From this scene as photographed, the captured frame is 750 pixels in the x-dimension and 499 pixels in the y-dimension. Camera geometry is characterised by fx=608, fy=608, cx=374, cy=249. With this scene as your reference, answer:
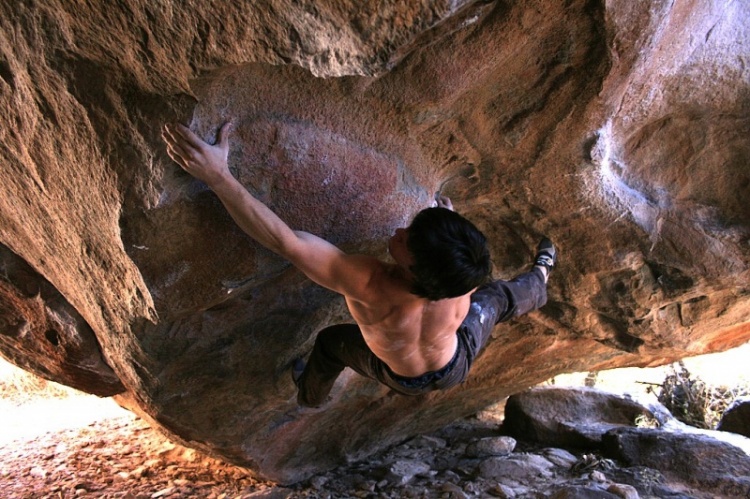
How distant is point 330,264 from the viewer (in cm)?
218

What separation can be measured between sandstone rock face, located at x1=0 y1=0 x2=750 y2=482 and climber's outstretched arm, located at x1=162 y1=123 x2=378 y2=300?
0.26 ft

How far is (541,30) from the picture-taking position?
7.27 feet

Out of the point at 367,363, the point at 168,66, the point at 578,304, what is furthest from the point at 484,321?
the point at 168,66

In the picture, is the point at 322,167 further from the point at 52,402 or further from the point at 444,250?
the point at 52,402

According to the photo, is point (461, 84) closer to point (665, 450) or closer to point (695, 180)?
point (695, 180)

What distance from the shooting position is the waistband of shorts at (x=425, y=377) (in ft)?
8.93

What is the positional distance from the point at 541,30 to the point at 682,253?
1456mm

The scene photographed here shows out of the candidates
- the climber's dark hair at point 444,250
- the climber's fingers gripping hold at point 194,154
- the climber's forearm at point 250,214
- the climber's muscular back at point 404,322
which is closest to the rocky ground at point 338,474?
the climber's muscular back at point 404,322

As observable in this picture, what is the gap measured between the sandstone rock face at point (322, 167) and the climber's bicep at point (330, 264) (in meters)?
0.20

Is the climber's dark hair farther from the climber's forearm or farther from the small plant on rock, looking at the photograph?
the small plant on rock

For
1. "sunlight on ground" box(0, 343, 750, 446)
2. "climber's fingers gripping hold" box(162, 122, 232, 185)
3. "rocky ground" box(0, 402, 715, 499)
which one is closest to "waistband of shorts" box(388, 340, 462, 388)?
"climber's fingers gripping hold" box(162, 122, 232, 185)

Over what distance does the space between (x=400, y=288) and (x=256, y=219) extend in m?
0.61

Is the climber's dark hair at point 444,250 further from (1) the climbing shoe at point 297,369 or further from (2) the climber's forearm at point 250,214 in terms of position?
(1) the climbing shoe at point 297,369

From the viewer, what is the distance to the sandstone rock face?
6.07 feet
